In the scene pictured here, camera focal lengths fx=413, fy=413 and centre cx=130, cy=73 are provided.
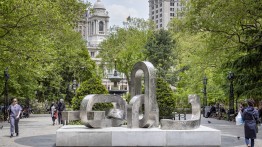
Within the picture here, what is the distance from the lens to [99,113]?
1488 centimetres

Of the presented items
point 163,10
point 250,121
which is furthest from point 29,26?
point 163,10

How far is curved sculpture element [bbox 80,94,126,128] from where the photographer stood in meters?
14.4

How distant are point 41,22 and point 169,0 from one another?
158 metres

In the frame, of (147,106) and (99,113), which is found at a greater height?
(147,106)

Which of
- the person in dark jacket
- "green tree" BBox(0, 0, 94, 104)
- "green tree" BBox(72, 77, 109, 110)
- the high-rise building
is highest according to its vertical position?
the high-rise building

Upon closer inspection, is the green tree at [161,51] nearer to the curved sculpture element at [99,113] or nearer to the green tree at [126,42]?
the green tree at [126,42]

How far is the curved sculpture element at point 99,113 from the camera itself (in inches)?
569

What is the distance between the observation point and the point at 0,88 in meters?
37.5

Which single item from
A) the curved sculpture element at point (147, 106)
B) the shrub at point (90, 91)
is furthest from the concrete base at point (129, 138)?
the shrub at point (90, 91)

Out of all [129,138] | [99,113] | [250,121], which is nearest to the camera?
[250,121]

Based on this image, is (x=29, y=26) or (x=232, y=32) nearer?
(x=29, y=26)

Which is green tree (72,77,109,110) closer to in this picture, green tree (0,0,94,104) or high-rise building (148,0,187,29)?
green tree (0,0,94,104)

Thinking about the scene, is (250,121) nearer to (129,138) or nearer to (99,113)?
(129,138)

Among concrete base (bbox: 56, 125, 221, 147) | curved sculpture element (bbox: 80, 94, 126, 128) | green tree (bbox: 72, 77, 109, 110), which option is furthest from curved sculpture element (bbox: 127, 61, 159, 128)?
green tree (bbox: 72, 77, 109, 110)
